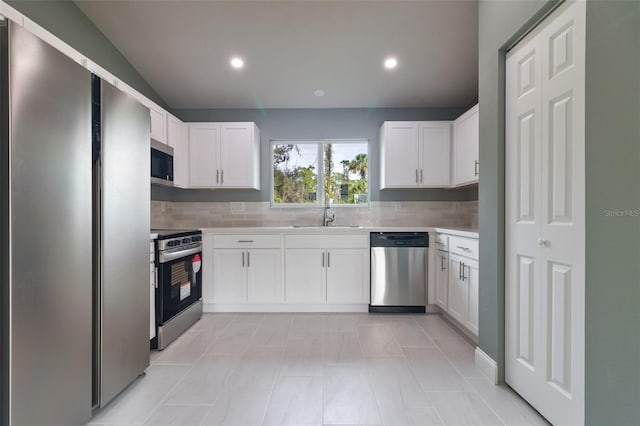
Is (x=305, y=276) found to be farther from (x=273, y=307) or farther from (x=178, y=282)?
(x=178, y=282)

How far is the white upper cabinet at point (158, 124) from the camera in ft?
9.73

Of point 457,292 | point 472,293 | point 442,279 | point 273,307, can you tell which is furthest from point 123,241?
point 442,279

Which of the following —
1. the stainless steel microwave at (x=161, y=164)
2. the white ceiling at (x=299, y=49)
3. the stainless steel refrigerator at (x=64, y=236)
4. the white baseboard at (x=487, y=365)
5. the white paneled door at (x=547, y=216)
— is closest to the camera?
the stainless steel refrigerator at (x=64, y=236)

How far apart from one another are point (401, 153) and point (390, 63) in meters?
1.02

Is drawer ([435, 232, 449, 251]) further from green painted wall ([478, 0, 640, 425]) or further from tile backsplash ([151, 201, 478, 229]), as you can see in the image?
green painted wall ([478, 0, 640, 425])

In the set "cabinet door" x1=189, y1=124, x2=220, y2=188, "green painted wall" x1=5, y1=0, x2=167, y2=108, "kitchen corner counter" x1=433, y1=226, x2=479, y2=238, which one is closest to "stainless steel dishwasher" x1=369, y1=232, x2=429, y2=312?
"kitchen corner counter" x1=433, y1=226, x2=479, y2=238

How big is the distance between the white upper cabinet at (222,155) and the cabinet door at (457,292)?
7.98ft

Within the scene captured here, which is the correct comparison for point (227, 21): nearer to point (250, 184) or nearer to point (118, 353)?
point (250, 184)

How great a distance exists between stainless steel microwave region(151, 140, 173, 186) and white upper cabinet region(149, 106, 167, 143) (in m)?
0.08

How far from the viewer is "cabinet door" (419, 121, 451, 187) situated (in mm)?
3596

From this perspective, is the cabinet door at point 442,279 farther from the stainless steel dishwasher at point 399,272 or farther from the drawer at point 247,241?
the drawer at point 247,241

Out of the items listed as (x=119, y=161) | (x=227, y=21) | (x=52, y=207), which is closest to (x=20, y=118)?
(x=52, y=207)

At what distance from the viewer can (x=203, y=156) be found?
12.0ft

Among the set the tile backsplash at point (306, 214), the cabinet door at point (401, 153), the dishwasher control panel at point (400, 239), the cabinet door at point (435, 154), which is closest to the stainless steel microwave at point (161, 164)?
the tile backsplash at point (306, 214)
